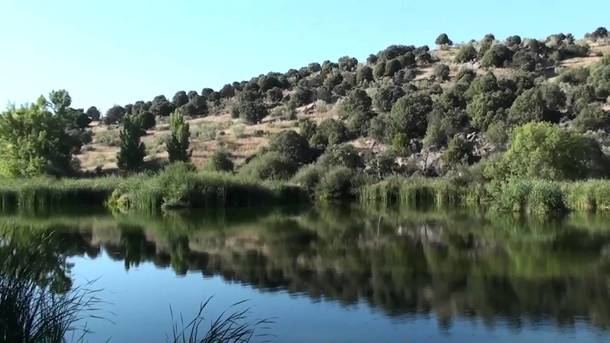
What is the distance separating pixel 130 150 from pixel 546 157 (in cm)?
2738

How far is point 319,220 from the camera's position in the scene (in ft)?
103

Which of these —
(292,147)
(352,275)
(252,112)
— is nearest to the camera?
(352,275)

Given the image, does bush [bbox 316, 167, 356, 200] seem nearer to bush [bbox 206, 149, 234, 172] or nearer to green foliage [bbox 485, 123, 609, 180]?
green foliage [bbox 485, 123, 609, 180]

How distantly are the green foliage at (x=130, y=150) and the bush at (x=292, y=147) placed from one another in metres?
9.43

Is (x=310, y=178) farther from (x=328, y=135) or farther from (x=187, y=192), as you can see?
(x=328, y=135)

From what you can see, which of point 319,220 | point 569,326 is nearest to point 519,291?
point 569,326

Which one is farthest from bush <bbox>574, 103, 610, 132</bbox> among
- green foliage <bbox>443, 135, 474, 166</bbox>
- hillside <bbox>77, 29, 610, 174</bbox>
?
green foliage <bbox>443, 135, 474, 166</bbox>

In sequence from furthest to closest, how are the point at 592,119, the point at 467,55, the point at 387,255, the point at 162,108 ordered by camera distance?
the point at 162,108 < the point at 467,55 < the point at 592,119 < the point at 387,255

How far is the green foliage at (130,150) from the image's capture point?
50.9 m

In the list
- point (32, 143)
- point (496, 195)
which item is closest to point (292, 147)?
point (32, 143)

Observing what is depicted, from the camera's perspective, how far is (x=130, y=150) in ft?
168

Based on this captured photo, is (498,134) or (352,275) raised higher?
(498,134)

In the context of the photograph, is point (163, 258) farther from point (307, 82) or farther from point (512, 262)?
point (307, 82)

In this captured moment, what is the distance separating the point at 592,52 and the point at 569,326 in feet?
209
